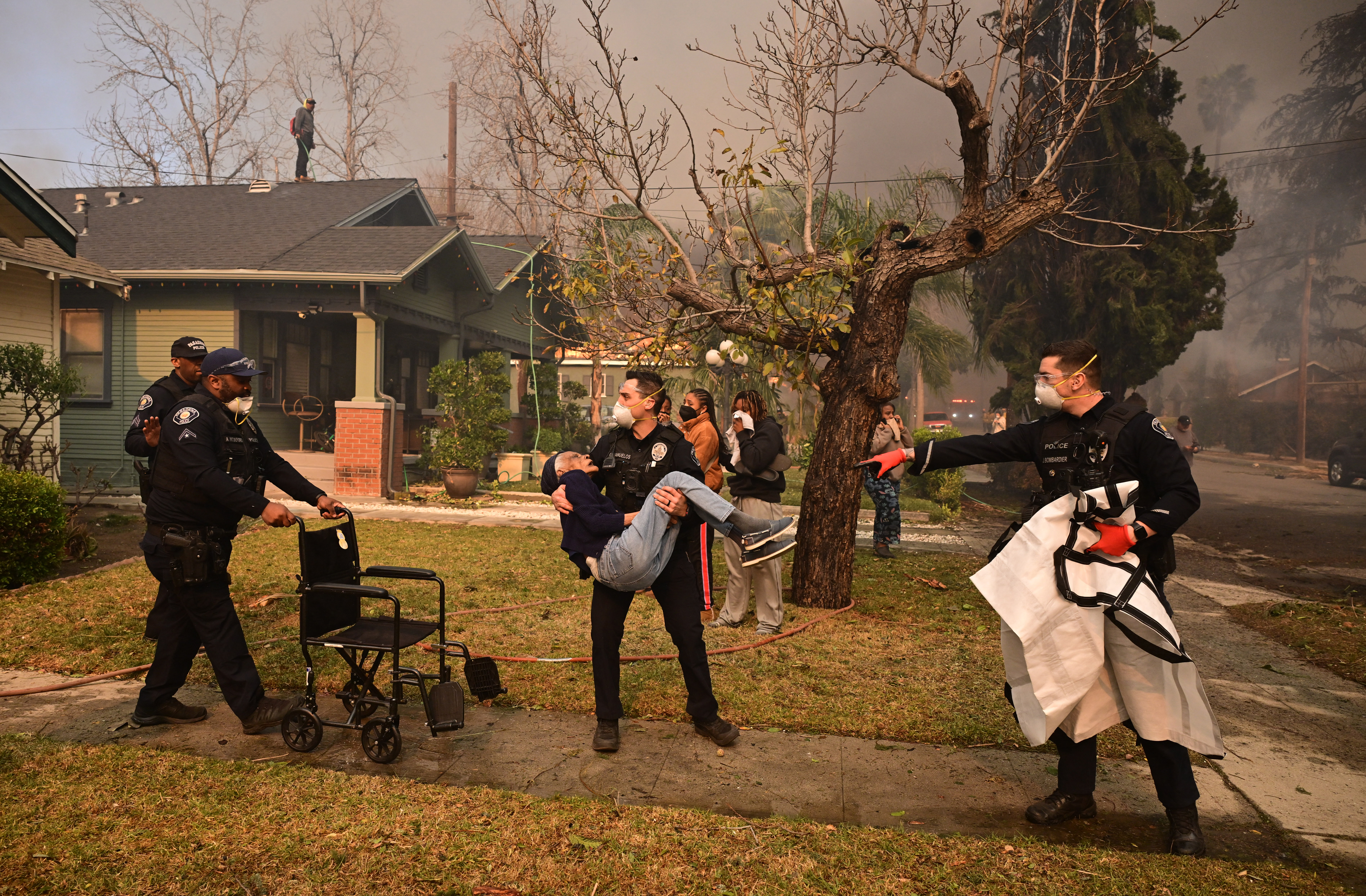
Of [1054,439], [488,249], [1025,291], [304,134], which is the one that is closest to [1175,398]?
[1025,291]

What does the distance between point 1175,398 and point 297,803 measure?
6345cm

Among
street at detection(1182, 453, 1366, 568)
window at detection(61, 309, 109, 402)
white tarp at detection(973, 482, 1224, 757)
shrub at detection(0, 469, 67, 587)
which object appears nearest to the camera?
white tarp at detection(973, 482, 1224, 757)

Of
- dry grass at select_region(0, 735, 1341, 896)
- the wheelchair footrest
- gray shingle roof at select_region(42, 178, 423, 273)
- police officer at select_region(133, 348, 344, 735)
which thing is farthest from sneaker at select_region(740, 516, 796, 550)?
gray shingle roof at select_region(42, 178, 423, 273)

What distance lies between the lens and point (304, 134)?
24281mm

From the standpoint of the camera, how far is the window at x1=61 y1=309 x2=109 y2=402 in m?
16.8

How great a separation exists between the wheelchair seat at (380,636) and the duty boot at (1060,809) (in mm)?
2940

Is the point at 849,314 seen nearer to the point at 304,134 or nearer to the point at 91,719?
the point at 91,719

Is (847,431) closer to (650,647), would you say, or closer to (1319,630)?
(650,647)

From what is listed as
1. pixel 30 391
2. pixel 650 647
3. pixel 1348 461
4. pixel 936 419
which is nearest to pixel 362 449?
pixel 30 391

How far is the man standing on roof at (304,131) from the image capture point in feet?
78.6

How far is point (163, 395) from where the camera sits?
6.21 m

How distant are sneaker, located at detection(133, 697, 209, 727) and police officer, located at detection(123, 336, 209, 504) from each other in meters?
1.79

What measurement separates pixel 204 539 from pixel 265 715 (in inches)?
38.4

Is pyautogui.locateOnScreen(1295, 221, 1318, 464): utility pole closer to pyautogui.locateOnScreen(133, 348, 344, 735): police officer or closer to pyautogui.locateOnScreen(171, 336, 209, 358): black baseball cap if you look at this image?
pyautogui.locateOnScreen(171, 336, 209, 358): black baseball cap
